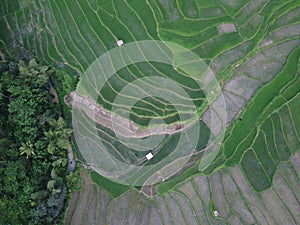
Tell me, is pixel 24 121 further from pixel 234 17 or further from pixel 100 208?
pixel 234 17

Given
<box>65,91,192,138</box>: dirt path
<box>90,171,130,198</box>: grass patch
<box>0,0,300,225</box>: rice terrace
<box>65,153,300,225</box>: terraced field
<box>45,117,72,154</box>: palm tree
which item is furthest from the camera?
<box>65,91,192,138</box>: dirt path

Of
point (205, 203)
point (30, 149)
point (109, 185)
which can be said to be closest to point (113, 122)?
point (109, 185)

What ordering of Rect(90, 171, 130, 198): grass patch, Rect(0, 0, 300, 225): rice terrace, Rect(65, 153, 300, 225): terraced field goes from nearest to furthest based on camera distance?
Rect(65, 153, 300, 225): terraced field → Rect(0, 0, 300, 225): rice terrace → Rect(90, 171, 130, 198): grass patch

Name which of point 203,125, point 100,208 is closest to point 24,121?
point 100,208

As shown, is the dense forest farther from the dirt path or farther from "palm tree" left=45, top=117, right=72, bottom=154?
→ the dirt path

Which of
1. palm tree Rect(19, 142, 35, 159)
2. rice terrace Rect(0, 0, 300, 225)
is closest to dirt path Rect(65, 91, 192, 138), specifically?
rice terrace Rect(0, 0, 300, 225)

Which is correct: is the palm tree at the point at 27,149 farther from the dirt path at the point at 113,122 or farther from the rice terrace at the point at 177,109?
the dirt path at the point at 113,122
